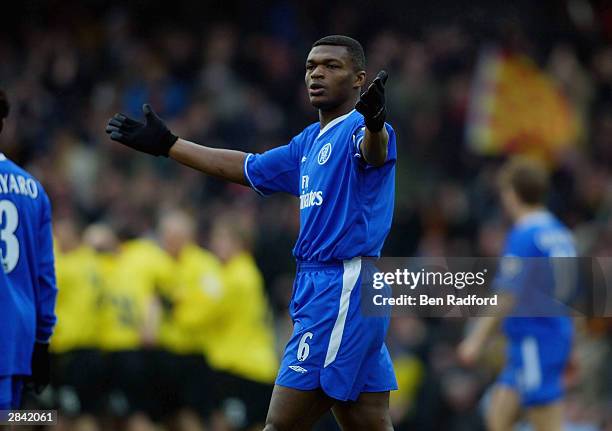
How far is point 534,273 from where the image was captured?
9008mm

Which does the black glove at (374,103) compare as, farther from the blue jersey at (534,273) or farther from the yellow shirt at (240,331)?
the yellow shirt at (240,331)

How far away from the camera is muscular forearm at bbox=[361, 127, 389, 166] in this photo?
5.39 metres

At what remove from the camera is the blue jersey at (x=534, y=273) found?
355 inches

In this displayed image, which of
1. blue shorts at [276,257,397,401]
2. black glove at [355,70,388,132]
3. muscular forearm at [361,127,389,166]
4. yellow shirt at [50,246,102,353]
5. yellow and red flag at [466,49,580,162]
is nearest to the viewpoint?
black glove at [355,70,388,132]

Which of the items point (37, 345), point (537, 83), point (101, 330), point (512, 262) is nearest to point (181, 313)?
point (101, 330)

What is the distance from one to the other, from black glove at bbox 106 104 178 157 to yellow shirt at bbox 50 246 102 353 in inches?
172

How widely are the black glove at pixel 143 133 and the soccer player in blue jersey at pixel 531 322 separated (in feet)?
12.1

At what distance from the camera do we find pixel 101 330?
34.4 ft

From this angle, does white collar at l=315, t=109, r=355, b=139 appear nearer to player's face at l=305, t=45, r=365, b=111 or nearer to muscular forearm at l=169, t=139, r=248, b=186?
player's face at l=305, t=45, r=365, b=111

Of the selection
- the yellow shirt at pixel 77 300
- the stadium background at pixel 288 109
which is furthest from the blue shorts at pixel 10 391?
the stadium background at pixel 288 109

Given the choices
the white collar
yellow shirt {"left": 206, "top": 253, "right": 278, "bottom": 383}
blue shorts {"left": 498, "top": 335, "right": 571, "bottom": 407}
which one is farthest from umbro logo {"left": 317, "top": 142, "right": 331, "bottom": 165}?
yellow shirt {"left": 206, "top": 253, "right": 278, "bottom": 383}

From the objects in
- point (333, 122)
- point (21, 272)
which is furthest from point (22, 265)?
point (333, 122)

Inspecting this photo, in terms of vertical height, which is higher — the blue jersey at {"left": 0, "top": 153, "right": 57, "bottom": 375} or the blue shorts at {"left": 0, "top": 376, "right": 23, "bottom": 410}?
the blue jersey at {"left": 0, "top": 153, "right": 57, "bottom": 375}

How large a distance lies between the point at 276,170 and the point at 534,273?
135 inches
